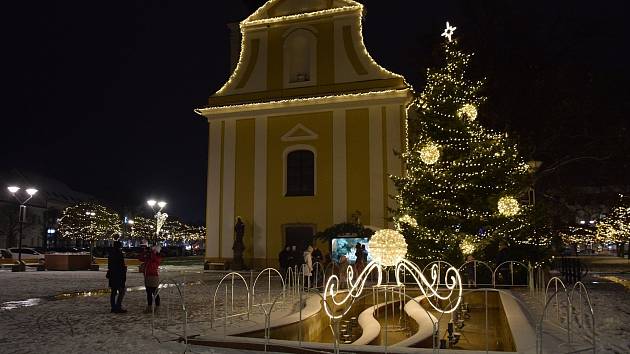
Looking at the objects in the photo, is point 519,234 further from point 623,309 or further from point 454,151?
point 623,309

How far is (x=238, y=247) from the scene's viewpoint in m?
26.4

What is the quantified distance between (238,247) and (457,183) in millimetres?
11960

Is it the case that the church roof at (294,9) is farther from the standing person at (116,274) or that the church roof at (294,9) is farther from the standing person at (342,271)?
the standing person at (116,274)

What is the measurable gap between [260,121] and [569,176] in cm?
1766

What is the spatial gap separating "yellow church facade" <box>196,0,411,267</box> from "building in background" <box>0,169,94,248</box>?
39368 mm

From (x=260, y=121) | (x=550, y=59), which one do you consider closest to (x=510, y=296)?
(x=260, y=121)

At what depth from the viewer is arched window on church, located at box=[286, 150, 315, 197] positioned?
2722 cm

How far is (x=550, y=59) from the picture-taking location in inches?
1199

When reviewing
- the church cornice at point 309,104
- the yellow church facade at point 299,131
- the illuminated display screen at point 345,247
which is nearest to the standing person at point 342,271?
the illuminated display screen at point 345,247

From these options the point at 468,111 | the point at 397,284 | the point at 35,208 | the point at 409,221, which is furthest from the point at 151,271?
the point at 35,208

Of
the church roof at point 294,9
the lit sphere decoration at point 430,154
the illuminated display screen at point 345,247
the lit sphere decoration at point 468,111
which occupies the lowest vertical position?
the illuminated display screen at point 345,247

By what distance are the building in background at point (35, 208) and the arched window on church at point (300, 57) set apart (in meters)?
41.9

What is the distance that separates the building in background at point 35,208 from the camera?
5788cm

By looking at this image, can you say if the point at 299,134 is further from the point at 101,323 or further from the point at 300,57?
the point at 101,323
